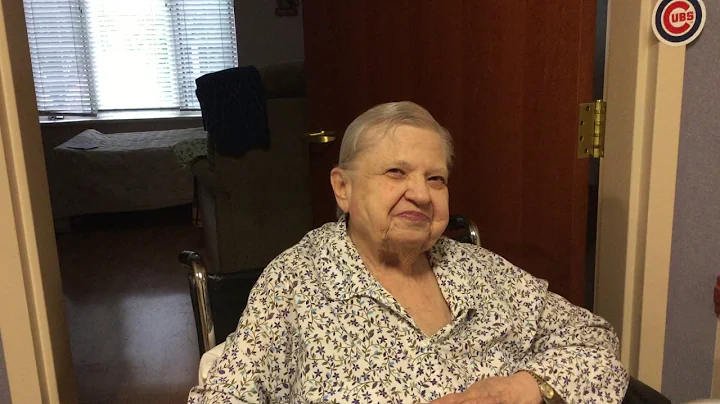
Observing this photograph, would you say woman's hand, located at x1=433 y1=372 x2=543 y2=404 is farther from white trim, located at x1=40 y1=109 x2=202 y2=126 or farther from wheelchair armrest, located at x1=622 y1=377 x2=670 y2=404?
white trim, located at x1=40 y1=109 x2=202 y2=126

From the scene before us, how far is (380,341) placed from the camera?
1124 mm

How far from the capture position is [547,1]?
1.34m

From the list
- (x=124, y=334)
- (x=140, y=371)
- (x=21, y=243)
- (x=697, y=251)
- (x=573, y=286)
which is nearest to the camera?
(x=21, y=243)

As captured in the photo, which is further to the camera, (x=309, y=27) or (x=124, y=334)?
(x=124, y=334)

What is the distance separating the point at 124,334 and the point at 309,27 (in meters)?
1.77

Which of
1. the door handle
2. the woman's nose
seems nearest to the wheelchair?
the woman's nose

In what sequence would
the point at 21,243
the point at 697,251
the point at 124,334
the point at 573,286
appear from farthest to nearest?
Answer: the point at 124,334 < the point at 573,286 < the point at 697,251 < the point at 21,243

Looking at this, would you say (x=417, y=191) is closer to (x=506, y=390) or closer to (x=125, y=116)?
(x=506, y=390)

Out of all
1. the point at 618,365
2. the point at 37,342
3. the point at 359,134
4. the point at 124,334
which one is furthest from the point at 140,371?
the point at 618,365

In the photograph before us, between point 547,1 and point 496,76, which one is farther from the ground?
point 547,1

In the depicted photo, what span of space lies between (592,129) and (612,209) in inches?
7.1

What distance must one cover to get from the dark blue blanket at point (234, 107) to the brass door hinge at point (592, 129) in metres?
1.97

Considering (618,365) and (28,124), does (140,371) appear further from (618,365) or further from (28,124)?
(618,365)

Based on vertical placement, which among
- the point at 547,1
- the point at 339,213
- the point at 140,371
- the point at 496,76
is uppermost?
the point at 547,1
